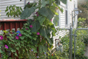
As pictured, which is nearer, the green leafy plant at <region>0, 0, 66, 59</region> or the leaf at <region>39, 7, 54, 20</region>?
the green leafy plant at <region>0, 0, 66, 59</region>

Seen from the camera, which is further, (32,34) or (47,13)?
(32,34)

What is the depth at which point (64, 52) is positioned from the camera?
402cm

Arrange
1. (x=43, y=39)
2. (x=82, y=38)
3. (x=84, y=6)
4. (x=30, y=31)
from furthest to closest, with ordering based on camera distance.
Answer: (x=84, y=6) < (x=82, y=38) < (x=43, y=39) < (x=30, y=31)

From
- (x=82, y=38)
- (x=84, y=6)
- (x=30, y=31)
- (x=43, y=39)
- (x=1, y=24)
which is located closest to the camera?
(x=1, y=24)

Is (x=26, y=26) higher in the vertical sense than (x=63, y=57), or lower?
higher

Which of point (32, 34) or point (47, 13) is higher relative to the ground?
point (47, 13)

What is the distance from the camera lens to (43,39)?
127 inches

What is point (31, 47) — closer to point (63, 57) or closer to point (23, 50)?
point (23, 50)

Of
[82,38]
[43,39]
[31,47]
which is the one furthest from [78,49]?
[31,47]

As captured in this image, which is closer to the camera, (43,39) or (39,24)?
(39,24)

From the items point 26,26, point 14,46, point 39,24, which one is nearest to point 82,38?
point 39,24

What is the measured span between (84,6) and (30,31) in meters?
21.0

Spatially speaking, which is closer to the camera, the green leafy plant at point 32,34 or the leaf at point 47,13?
the green leafy plant at point 32,34

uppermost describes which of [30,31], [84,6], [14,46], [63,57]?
[84,6]
